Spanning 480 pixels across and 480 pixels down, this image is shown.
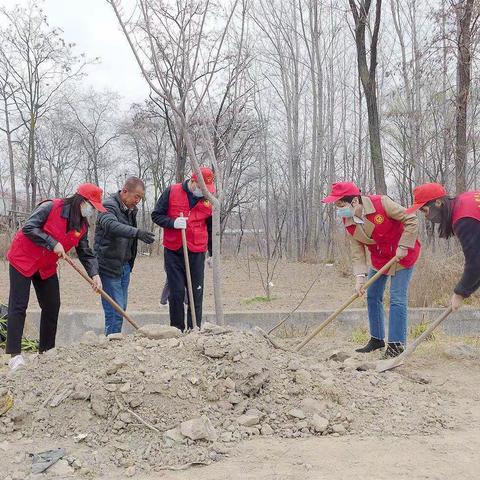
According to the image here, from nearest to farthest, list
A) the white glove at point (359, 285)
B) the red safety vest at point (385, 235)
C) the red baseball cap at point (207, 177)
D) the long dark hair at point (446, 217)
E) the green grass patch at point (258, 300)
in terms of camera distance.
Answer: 1. the long dark hair at point (446, 217)
2. the red safety vest at point (385, 235)
3. the white glove at point (359, 285)
4. the red baseball cap at point (207, 177)
5. the green grass patch at point (258, 300)

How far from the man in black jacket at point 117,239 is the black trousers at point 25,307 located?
485 mm

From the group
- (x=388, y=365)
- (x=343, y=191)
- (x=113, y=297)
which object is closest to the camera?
(x=388, y=365)

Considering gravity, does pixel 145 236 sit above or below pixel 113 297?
above

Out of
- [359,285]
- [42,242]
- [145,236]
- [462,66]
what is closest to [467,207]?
[359,285]

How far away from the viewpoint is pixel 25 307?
4.11 m

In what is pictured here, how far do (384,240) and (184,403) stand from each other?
2.01m

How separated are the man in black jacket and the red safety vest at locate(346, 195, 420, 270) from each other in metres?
1.67

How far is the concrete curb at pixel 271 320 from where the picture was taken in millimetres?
6086

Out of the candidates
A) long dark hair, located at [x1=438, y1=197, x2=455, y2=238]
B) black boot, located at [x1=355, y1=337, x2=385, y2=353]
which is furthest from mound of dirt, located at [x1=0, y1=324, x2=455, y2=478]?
long dark hair, located at [x1=438, y1=197, x2=455, y2=238]

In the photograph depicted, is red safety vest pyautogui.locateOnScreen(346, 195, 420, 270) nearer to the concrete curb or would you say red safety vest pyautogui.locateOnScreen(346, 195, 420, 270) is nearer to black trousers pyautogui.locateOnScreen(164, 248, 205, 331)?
black trousers pyautogui.locateOnScreen(164, 248, 205, 331)

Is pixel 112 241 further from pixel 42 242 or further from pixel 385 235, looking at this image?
pixel 385 235

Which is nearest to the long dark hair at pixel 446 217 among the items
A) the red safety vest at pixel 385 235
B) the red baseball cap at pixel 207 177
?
the red safety vest at pixel 385 235

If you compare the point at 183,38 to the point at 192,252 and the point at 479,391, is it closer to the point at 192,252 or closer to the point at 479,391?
the point at 192,252

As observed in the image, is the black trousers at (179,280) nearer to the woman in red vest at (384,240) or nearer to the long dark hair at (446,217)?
the woman in red vest at (384,240)
